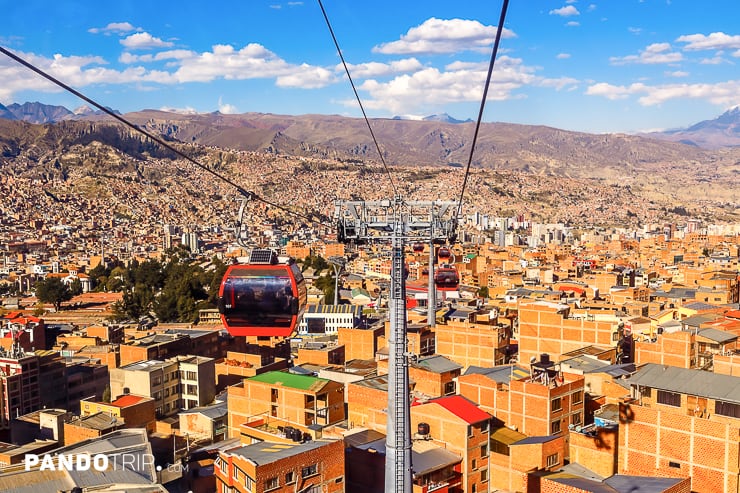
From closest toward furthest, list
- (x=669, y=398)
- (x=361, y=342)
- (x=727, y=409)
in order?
(x=727, y=409) → (x=669, y=398) → (x=361, y=342)

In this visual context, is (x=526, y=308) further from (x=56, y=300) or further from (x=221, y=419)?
(x=56, y=300)

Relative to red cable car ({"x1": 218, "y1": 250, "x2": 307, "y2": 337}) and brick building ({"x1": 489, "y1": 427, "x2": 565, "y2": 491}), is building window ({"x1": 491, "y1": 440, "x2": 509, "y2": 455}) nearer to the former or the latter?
brick building ({"x1": 489, "y1": 427, "x2": 565, "y2": 491})

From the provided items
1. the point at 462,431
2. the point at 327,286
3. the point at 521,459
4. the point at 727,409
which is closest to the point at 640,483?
the point at 521,459

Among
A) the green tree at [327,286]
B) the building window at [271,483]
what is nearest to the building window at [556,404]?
the building window at [271,483]

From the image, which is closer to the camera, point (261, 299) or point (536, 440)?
point (261, 299)

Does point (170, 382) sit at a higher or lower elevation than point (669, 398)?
lower

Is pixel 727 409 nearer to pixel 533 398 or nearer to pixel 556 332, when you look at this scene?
pixel 533 398

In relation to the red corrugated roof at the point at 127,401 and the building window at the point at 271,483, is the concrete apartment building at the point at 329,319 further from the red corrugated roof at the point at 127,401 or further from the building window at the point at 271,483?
the building window at the point at 271,483
